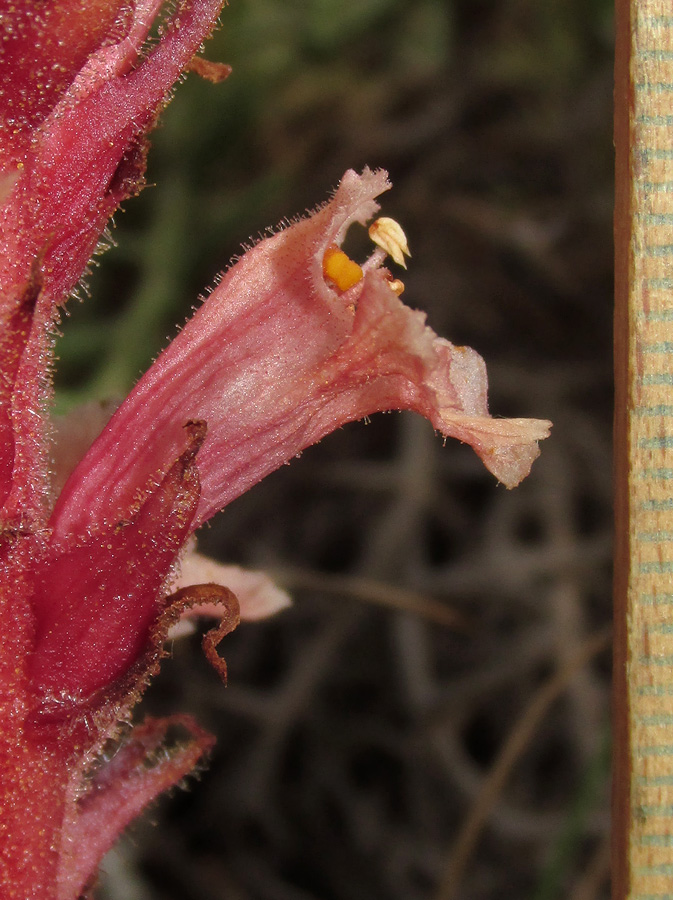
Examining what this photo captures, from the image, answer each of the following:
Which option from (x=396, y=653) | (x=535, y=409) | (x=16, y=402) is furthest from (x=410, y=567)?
(x=16, y=402)

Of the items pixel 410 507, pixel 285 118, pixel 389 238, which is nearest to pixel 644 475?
pixel 389 238

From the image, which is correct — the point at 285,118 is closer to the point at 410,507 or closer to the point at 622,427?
the point at 410,507

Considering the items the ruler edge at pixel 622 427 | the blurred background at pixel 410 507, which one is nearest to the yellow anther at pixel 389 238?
the ruler edge at pixel 622 427

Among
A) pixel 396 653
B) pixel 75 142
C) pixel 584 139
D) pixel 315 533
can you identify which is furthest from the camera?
pixel 584 139

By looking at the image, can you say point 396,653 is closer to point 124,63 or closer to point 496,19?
point 124,63

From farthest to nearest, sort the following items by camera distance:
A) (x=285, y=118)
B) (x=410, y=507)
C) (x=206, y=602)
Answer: (x=285, y=118) < (x=410, y=507) < (x=206, y=602)
